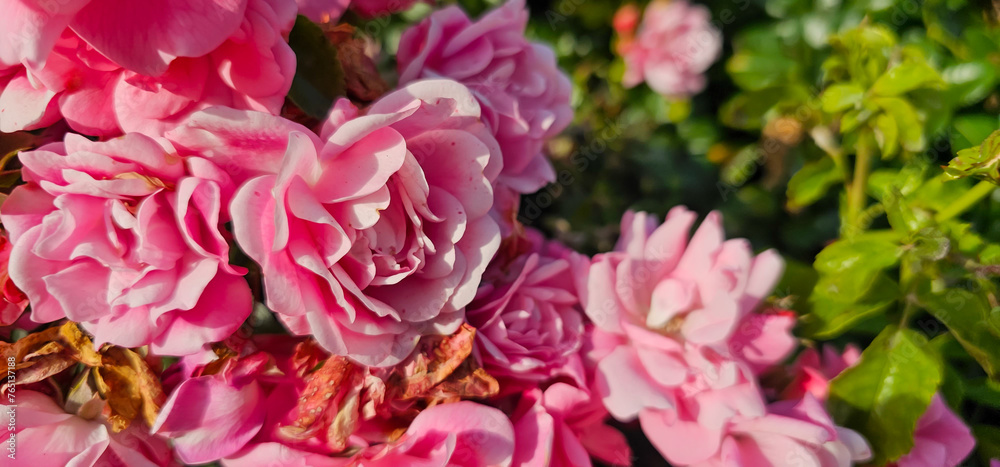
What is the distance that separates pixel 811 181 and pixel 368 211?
Result: 2.07 feet

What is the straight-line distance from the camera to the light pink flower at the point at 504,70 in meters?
0.63

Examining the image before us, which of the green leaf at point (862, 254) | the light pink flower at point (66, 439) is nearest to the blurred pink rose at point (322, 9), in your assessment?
the light pink flower at point (66, 439)

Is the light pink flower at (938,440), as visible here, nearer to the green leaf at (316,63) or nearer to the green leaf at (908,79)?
the green leaf at (908,79)

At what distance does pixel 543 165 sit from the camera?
2.23 feet

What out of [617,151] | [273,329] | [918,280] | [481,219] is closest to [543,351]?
[481,219]

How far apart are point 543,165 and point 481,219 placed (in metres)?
0.17

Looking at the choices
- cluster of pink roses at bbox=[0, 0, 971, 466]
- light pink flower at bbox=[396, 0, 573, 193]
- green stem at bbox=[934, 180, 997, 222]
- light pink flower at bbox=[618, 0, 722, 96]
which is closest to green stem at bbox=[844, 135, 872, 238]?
green stem at bbox=[934, 180, 997, 222]

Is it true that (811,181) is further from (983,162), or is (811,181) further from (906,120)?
(983,162)

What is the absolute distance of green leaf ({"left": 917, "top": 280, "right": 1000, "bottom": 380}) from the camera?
59 centimetres

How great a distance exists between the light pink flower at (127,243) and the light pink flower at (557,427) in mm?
258

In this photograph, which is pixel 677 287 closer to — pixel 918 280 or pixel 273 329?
pixel 918 280

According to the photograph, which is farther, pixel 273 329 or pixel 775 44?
pixel 775 44

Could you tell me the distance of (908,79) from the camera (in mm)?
707

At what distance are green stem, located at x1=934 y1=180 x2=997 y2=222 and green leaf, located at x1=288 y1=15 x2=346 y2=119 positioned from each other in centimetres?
59
